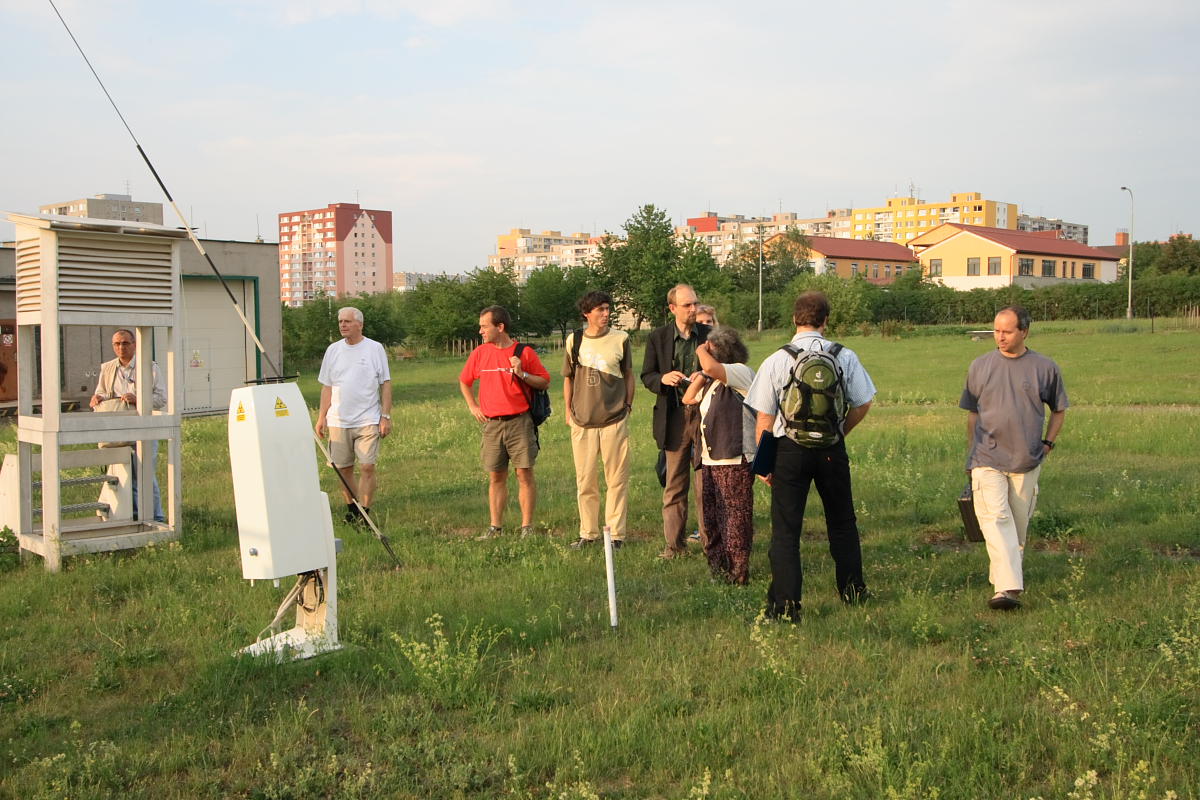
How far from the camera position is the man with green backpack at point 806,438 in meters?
5.98

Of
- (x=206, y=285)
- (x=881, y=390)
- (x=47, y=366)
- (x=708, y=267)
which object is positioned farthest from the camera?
(x=708, y=267)

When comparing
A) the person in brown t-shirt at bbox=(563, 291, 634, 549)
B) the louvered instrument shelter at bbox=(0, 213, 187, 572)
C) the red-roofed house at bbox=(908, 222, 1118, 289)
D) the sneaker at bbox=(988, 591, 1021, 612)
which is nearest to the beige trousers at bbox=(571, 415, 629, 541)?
the person in brown t-shirt at bbox=(563, 291, 634, 549)

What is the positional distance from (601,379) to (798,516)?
2.65 metres

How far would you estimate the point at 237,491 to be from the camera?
537 cm

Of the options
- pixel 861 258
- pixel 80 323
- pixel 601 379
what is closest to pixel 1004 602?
pixel 601 379

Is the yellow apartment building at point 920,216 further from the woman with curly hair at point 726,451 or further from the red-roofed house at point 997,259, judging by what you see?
the woman with curly hair at point 726,451

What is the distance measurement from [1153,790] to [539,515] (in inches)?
256

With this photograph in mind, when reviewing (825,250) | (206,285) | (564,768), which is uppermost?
(825,250)

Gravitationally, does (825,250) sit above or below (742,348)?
above

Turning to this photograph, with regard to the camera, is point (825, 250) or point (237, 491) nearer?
point (237, 491)

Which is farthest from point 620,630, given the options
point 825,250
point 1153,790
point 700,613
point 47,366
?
point 825,250

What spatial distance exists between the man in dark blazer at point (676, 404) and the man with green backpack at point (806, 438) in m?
1.63

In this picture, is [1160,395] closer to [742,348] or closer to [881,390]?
[881,390]

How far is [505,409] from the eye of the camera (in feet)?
28.4
